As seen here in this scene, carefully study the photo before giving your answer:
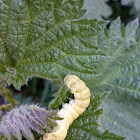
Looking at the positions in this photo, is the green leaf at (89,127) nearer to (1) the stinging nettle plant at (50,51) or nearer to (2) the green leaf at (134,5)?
(1) the stinging nettle plant at (50,51)

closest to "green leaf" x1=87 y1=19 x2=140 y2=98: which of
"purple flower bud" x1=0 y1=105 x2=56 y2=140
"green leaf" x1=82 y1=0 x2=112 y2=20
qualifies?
"green leaf" x1=82 y1=0 x2=112 y2=20

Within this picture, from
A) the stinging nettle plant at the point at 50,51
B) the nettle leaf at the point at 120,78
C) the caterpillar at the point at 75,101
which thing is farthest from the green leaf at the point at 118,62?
the caterpillar at the point at 75,101

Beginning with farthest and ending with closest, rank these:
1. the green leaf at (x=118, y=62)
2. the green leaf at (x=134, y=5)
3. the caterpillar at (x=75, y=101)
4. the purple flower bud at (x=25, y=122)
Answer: the green leaf at (x=134, y=5) < the green leaf at (x=118, y=62) < the caterpillar at (x=75, y=101) < the purple flower bud at (x=25, y=122)

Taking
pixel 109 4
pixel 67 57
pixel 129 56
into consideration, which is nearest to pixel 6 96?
pixel 67 57

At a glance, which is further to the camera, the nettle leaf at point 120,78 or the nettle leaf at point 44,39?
the nettle leaf at point 120,78

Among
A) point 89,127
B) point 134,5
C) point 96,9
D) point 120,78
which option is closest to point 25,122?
point 89,127

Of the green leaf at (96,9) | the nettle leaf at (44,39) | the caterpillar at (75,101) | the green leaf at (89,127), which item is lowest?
the green leaf at (89,127)

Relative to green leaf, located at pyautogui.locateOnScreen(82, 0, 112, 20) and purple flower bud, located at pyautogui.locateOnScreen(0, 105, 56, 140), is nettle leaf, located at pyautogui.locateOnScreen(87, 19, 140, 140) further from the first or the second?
purple flower bud, located at pyautogui.locateOnScreen(0, 105, 56, 140)
